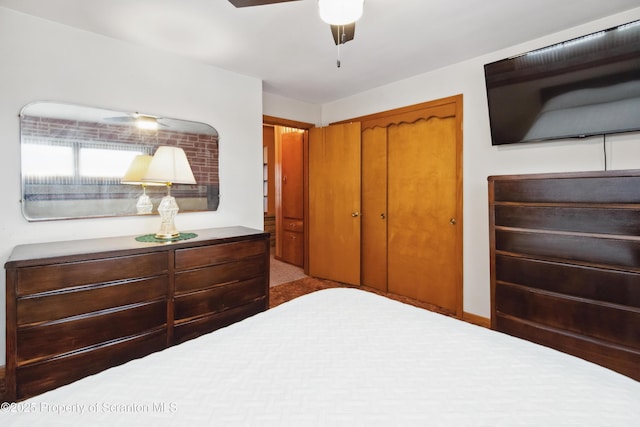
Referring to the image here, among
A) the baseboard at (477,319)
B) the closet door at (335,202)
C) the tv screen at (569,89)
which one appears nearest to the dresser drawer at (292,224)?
the closet door at (335,202)

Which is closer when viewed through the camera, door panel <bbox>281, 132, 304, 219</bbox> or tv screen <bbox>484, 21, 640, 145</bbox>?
tv screen <bbox>484, 21, 640, 145</bbox>

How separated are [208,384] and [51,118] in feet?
7.58

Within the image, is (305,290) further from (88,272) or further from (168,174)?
(88,272)

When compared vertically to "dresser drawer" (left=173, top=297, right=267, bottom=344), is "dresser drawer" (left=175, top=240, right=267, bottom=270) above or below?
above

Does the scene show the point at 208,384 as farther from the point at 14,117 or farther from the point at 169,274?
the point at 14,117

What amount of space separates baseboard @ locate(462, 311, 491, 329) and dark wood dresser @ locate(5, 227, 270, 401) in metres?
2.07

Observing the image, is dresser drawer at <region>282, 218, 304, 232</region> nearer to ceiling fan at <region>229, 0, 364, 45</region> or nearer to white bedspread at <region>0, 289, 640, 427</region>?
ceiling fan at <region>229, 0, 364, 45</region>

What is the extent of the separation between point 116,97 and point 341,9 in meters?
1.91

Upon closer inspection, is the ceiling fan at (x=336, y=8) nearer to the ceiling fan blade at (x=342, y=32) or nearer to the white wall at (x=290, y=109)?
the ceiling fan blade at (x=342, y=32)

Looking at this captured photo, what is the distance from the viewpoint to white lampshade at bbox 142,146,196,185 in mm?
2236

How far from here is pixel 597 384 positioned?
0.86 meters

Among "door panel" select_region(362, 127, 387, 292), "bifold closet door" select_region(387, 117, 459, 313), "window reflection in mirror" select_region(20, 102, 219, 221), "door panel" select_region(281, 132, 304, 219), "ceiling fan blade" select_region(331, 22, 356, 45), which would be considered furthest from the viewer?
"door panel" select_region(281, 132, 304, 219)

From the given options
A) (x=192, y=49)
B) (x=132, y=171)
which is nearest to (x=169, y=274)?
(x=132, y=171)

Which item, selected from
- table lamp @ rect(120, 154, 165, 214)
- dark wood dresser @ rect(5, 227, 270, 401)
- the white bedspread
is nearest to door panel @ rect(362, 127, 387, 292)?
dark wood dresser @ rect(5, 227, 270, 401)
